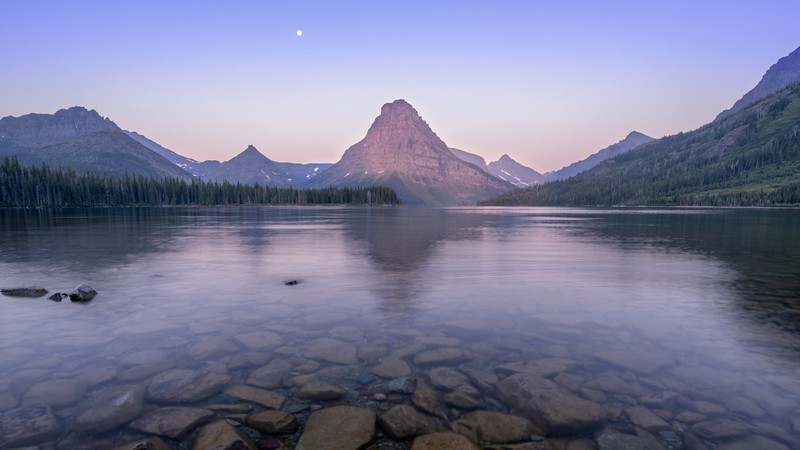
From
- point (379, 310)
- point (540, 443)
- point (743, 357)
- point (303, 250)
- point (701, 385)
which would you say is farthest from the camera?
point (303, 250)

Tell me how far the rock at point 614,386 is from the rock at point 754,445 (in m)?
3.00

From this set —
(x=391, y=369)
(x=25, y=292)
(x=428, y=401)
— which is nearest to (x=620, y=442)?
(x=428, y=401)

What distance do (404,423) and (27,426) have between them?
35.2 ft

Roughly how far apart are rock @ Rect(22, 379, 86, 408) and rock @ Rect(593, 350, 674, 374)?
1972 cm

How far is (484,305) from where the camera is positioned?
2627 cm

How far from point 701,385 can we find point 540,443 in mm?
8080

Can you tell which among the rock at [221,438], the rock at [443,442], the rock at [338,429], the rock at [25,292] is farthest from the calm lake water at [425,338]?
the rock at [25,292]

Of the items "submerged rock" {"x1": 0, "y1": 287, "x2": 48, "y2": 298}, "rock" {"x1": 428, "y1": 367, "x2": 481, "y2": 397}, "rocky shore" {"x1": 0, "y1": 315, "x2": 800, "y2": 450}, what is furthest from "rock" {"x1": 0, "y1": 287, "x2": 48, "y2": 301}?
"rock" {"x1": 428, "y1": 367, "x2": 481, "y2": 397}

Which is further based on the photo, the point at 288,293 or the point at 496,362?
the point at 288,293

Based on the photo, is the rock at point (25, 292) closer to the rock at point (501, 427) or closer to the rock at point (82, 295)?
the rock at point (82, 295)

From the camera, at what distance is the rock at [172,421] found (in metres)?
11.4

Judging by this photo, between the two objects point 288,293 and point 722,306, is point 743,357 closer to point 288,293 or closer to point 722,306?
point 722,306

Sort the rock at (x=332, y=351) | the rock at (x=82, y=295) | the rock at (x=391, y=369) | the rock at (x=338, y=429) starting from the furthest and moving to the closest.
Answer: the rock at (x=82, y=295) → the rock at (x=332, y=351) → the rock at (x=391, y=369) → the rock at (x=338, y=429)

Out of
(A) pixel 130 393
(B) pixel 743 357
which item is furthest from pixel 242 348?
(B) pixel 743 357
